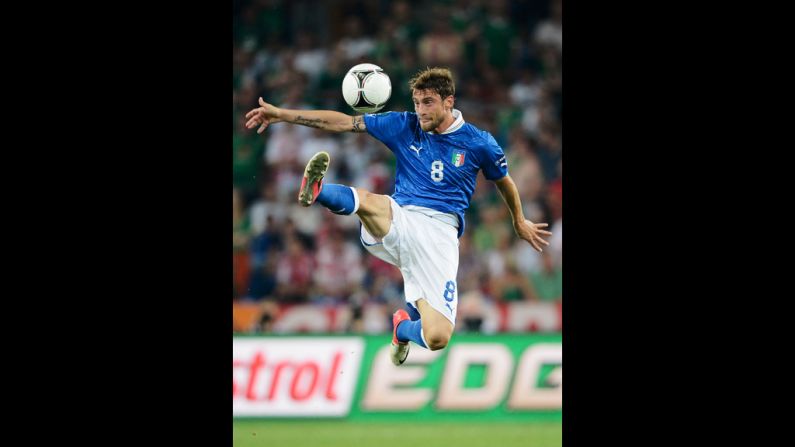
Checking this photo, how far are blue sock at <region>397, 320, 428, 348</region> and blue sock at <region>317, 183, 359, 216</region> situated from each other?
120cm

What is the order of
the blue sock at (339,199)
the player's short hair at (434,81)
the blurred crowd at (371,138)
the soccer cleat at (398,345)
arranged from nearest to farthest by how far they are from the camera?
1. the blue sock at (339,199)
2. the player's short hair at (434,81)
3. the soccer cleat at (398,345)
4. the blurred crowd at (371,138)

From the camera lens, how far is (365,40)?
15.3m

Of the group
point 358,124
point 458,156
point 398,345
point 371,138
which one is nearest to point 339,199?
point 358,124

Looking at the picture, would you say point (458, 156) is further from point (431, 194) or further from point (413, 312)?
point (413, 312)

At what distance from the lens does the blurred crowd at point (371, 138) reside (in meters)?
12.6

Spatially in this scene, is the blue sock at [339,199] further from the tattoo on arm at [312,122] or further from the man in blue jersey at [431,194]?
the tattoo on arm at [312,122]

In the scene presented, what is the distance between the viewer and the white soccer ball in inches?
288

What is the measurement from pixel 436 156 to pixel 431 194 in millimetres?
296

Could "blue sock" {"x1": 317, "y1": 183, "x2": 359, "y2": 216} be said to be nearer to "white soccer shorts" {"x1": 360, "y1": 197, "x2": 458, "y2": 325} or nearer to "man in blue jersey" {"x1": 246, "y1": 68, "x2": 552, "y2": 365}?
"man in blue jersey" {"x1": 246, "y1": 68, "x2": 552, "y2": 365}

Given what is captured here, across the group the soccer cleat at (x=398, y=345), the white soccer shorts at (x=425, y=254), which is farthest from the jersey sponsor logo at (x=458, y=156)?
the soccer cleat at (x=398, y=345)

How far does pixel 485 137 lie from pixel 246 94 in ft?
26.6

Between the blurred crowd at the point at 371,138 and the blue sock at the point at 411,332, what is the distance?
13.4 feet

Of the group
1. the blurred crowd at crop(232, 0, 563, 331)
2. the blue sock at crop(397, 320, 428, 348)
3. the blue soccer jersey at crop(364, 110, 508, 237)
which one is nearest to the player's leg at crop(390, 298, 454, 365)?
the blue sock at crop(397, 320, 428, 348)

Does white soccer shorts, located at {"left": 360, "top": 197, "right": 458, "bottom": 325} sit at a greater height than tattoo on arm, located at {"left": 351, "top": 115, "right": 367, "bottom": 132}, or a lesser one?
lesser
